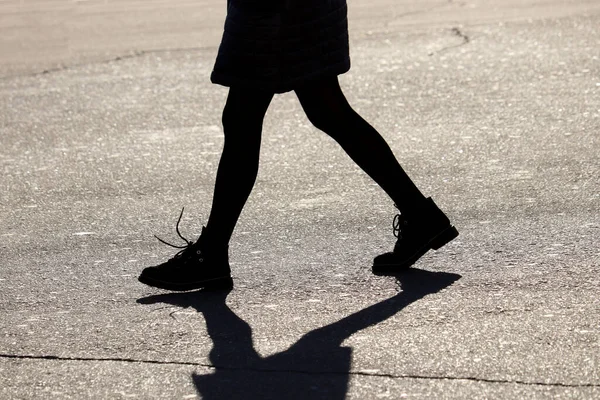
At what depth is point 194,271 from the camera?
14.5 ft

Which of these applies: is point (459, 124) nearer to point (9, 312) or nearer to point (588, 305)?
point (588, 305)

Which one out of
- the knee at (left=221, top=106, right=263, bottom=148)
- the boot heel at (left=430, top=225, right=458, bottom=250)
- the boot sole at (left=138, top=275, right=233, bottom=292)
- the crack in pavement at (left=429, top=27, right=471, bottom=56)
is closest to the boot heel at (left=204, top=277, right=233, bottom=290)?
the boot sole at (left=138, top=275, right=233, bottom=292)

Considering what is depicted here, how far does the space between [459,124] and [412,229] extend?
2314mm

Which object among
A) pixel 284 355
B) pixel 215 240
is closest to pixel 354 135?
pixel 215 240

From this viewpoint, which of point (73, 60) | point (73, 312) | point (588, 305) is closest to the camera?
point (588, 305)

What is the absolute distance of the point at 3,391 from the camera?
362cm

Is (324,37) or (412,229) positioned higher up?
(324,37)

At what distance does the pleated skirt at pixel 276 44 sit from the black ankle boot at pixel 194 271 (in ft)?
2.24

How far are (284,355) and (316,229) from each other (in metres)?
→ 1.39

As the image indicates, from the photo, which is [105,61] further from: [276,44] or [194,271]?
[276,44]

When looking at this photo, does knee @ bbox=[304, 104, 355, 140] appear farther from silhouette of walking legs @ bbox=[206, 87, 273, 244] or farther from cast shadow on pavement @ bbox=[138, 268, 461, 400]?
cast shadow on pavement @ bbox=[138, 268, 461, 400]

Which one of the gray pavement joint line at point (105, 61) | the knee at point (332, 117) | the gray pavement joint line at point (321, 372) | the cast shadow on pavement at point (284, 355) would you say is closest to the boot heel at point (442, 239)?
the cast shadow on pavement at point (284, 355)

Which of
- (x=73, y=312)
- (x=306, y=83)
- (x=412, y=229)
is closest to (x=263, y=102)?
(x=306, y=83)

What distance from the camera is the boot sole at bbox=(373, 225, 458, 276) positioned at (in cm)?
453
